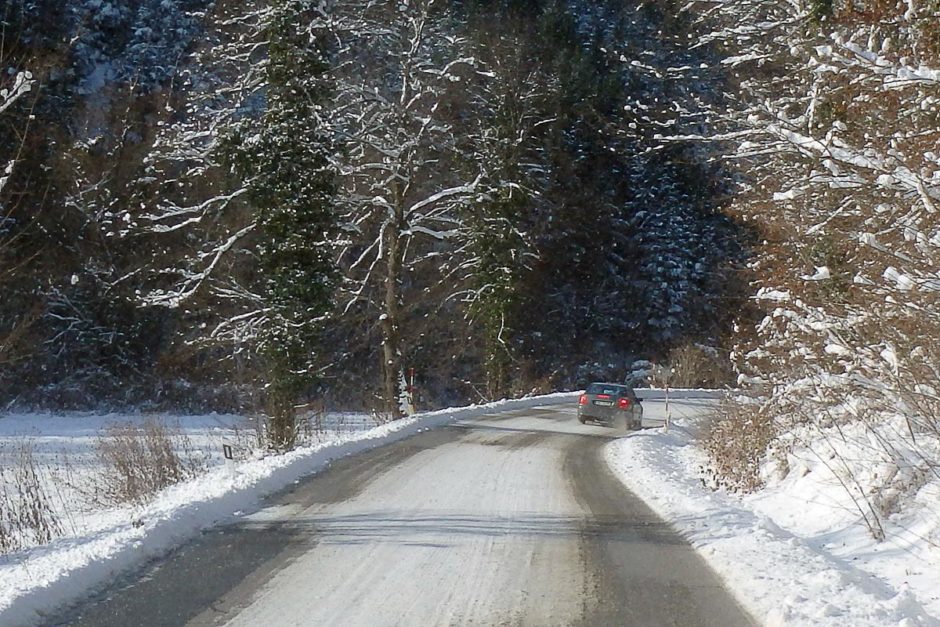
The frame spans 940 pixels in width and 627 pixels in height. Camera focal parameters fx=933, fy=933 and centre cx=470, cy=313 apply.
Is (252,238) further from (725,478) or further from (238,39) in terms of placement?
(725,478)

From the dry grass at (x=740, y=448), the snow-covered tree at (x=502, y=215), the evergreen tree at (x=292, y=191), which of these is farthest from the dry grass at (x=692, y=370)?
the dry grass at (x=740, y=448)

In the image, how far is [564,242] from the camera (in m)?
57.6

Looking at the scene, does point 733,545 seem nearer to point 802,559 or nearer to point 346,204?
point 802,559

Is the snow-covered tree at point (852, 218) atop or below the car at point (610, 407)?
atop

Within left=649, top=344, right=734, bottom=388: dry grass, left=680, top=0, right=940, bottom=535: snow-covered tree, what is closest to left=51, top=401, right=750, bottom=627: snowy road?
left=680, top=0, right=940, bottom=535: snow-covered tree

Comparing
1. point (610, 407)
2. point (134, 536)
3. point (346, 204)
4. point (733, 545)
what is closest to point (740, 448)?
point (733, 545)

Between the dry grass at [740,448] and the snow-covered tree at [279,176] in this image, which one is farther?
the snow-covered tree at [279,176]

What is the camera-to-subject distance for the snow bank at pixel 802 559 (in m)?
6.71

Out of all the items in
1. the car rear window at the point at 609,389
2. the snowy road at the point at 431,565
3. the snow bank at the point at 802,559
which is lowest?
the snow bank at the point at 802,559

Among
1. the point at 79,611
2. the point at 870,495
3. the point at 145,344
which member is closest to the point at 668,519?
the point at 870,495

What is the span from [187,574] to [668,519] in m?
5.78

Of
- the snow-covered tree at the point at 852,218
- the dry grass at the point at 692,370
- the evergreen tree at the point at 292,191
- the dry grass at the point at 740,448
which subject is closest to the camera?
the snow-covered tree at the point at 852,218

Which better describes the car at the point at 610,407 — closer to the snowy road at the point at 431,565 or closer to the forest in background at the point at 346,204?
the forest in background at the point at 346,204

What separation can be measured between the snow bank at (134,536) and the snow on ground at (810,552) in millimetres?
5215
